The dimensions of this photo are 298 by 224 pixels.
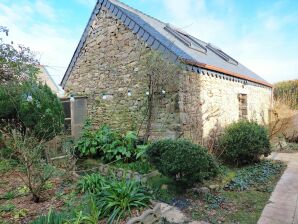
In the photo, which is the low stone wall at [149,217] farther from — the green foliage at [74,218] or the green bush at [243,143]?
the green bush at [243,143]

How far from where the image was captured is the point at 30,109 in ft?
19.6

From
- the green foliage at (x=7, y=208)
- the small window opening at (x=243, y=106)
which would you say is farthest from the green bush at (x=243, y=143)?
the green foliage at (x=7, y=208)

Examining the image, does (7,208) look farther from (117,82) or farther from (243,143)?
(243,143)

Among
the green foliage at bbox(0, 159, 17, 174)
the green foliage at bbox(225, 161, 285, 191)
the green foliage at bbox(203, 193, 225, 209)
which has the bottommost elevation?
the green foliage at bbox(203, 193, 225, 209)

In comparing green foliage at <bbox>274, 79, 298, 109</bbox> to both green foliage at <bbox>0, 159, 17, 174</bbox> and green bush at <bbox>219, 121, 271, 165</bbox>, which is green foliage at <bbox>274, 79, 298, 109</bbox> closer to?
green bush at <bbox>219, 121, 271, 165</bbox>

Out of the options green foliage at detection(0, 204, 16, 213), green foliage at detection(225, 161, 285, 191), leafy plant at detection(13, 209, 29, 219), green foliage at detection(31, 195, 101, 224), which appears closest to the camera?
green foliage at detection(31, 195, 101, 224)

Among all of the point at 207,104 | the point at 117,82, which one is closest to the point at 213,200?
the point at 207,104

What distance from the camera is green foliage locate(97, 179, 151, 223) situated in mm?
3068

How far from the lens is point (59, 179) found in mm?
4867

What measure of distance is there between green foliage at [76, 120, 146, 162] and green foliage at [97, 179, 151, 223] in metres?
2.63

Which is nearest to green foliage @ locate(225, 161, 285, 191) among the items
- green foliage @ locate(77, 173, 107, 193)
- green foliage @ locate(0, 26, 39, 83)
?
green foliage @ locate(77, 173, 107, 193)

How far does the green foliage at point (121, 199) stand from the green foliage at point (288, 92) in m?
13.0

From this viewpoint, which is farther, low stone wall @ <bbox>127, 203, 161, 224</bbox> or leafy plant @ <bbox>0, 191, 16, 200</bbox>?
leafy plant @ <bbox>0, 191, 16, 200</bbox>

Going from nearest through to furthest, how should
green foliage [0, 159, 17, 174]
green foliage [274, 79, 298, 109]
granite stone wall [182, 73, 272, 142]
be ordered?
green foliage [0, 159, 17, 174]
granite stone wall [182, 73, 272, 142]
green foliage [274, 79, 298, 109]
